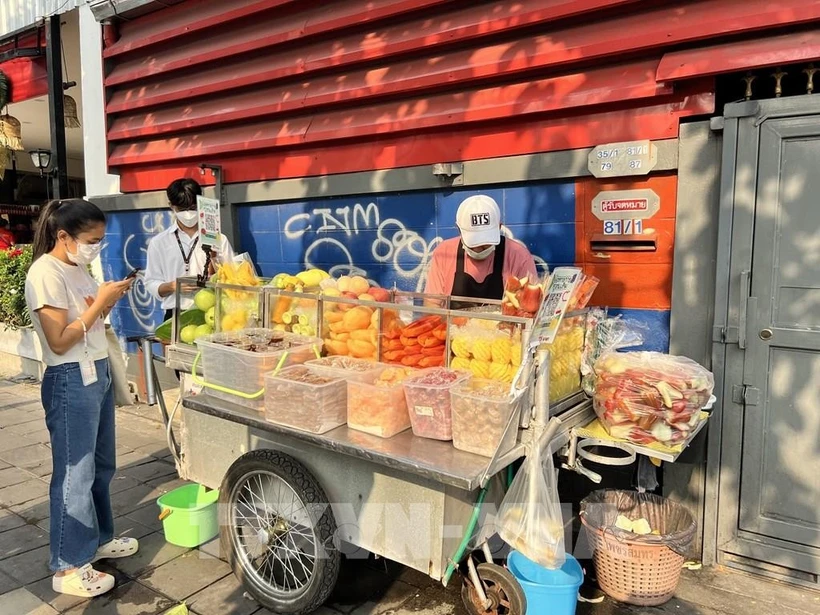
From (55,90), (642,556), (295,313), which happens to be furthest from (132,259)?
(642,556)

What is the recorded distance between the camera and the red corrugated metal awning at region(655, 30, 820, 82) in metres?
2.88

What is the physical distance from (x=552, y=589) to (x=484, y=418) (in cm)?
90

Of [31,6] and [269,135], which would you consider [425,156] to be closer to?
[269,135]

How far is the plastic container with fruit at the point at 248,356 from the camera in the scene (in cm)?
280

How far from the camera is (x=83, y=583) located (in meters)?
3.04

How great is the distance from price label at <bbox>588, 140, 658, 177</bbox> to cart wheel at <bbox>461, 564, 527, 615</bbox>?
7.43ft

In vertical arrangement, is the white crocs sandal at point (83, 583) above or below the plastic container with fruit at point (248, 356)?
below

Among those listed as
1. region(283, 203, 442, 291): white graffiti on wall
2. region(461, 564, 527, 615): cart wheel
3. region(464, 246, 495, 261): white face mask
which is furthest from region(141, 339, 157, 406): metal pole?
region(461, 564, 527, 615): cart wheel

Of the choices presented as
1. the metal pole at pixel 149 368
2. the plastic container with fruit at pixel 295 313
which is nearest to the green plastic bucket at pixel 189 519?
the metal pole at pixel 149 368

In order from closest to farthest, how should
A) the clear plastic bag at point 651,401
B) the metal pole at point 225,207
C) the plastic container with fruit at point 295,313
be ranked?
the clear plastic bag at point 651,401, the plastic container with fruit at point 295,313, the metal pole at point 225,207

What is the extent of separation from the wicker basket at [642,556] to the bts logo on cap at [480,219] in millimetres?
1610

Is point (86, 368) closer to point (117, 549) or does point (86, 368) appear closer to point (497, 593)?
point (117, 549)

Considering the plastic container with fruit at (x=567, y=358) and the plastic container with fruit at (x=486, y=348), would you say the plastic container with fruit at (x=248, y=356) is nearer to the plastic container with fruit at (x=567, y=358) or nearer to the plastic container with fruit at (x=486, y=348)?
the plastic container with fruit at (x=486, y=348)

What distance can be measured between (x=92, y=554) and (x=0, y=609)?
1.53ft
